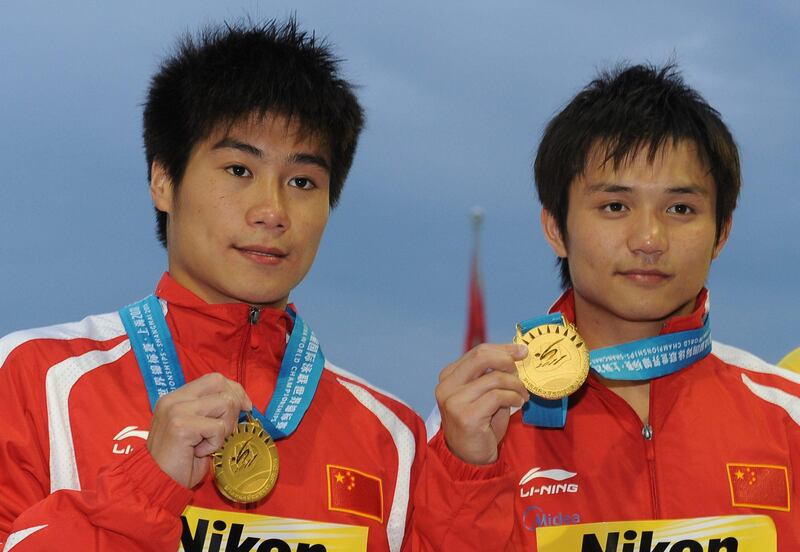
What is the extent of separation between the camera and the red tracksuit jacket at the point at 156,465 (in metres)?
3.26

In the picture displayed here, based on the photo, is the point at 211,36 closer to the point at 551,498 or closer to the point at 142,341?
the point at 142,341

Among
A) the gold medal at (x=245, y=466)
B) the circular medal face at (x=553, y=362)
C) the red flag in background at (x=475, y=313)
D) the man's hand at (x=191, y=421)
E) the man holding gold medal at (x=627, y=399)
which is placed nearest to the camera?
the man's hand at (x=191, y=421)

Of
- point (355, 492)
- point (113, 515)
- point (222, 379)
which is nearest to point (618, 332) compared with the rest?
point (355, 492)

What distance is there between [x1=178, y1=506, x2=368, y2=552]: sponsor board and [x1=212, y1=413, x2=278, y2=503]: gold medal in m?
0.12

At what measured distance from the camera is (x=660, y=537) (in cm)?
381

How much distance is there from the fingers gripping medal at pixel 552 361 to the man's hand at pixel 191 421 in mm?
1057

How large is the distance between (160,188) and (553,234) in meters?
1.63

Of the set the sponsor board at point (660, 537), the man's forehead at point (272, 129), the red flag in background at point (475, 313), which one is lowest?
the sponsor board at point (660, 537)

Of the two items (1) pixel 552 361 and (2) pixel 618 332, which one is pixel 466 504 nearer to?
(1) pixel 552 361

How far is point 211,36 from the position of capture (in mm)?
4477

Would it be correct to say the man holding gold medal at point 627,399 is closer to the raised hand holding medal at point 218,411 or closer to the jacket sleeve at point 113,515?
the raised hand holding medal at point 218,411

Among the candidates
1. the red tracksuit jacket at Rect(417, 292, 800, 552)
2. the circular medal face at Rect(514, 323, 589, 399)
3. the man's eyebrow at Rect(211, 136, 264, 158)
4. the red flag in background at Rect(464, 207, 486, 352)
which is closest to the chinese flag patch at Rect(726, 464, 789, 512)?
the red tracksuit jacket at Rect(417, 292, 800, 552)

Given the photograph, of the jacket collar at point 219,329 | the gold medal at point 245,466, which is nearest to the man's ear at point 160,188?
the jacket collar at point 219,329

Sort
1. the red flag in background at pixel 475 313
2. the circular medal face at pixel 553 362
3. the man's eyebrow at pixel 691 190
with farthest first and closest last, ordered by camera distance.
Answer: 1. the red flag in background at pixel 475 313
2. the man's eyebrow at pixel 691 190
3. the circular medal face at pixel 553 362
